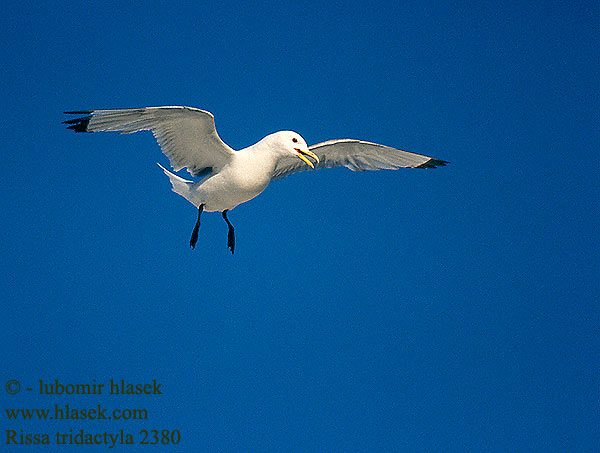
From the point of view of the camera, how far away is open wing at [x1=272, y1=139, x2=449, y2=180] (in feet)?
15.0

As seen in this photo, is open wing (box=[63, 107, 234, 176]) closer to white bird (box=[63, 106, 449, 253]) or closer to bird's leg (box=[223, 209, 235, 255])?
white bird (box=[63, 106, 449, 253])

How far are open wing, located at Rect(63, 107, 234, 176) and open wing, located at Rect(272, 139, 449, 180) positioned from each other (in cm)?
77

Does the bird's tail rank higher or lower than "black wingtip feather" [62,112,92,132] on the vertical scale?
lower

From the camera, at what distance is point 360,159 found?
15.4 feet

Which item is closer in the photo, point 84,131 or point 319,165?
point 84,131

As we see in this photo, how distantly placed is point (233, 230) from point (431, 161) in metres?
1.78

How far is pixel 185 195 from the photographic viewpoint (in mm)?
4121

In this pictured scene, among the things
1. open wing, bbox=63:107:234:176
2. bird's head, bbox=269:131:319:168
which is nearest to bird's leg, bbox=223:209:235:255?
open wing, bbox=63:107:234:176

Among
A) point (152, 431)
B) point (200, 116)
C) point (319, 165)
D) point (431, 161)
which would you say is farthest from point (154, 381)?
point (431, 161)

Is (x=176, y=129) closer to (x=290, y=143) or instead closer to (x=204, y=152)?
(x=204, y=152)

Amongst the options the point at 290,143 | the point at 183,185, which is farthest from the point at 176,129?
the point at 290,143

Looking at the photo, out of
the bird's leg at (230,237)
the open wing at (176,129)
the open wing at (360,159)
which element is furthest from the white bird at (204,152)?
the open wing at (360,159)

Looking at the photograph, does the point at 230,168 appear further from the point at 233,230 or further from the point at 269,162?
the point at 233,230

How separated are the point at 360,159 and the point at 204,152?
1381 millimetres
